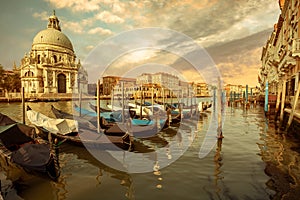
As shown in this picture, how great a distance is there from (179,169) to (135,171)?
1241mm

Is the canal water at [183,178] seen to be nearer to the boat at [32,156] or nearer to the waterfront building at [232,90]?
the boat at [32,156]

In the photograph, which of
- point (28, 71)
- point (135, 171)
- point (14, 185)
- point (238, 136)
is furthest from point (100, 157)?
point (28, 71)

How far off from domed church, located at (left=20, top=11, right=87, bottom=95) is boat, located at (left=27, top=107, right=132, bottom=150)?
48865 millimetres

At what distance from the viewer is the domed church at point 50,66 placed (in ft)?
183

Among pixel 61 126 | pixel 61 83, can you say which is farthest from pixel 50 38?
pixel 61 126

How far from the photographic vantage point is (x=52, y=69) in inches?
2269

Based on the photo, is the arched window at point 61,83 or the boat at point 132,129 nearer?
the boat at point 132,129

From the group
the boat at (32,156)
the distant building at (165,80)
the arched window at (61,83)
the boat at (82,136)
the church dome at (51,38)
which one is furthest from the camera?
the church dome at (51,38)

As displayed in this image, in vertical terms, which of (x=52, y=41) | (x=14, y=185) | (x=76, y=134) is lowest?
(x=14, y=185)

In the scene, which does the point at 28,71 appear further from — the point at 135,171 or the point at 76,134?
the point at 135,171

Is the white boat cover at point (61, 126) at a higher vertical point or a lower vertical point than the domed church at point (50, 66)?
lower

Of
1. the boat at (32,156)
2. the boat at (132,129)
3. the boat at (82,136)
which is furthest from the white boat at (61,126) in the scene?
the boat at (32,156)

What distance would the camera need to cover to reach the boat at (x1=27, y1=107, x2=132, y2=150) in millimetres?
6875

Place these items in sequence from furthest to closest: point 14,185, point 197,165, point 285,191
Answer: point 197,165
point 14,185
point 285,191
